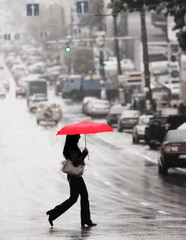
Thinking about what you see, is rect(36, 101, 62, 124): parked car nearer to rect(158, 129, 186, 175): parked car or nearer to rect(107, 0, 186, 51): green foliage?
rect(107, 0, 186, 51): green foliage

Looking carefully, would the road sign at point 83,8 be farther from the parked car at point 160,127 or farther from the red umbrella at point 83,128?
the red umbrella at point 83,128

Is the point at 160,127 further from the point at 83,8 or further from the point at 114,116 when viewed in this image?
the point at 114,116

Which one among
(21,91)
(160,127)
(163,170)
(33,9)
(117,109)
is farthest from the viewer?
(21,91)

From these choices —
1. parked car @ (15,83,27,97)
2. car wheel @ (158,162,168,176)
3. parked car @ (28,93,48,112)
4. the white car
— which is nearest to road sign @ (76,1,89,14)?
parked car @ (28,93,48,112)

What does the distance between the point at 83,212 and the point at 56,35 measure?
14782 cm

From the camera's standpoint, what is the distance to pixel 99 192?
2341 cm

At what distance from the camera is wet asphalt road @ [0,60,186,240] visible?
570 inches

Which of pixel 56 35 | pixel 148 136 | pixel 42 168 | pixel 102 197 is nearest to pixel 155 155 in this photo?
pixel 148 136

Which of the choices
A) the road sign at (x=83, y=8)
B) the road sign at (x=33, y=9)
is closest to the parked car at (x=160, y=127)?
the road sign at (x=83, y=8)

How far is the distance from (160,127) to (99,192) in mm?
15612

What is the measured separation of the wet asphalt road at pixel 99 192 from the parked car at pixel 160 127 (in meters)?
0.68

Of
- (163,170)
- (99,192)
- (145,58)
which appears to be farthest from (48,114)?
(99,192)

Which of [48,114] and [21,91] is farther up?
[48,114]

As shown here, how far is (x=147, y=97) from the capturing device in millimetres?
59375
